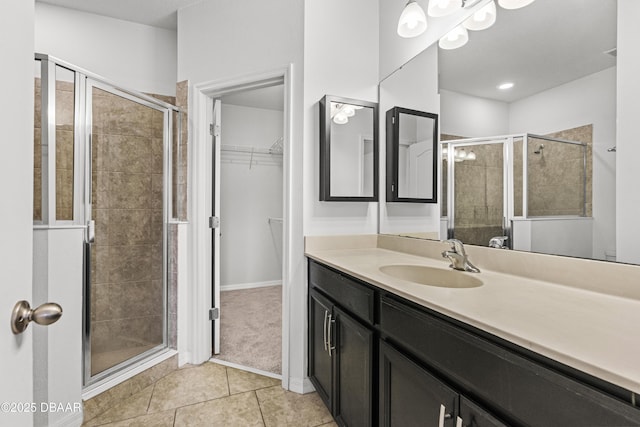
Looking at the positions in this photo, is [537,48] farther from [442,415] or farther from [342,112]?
[442,415]

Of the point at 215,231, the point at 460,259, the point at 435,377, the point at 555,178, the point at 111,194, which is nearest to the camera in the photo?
the point at 435,377

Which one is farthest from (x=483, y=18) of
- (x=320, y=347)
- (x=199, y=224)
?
(x=199, y=224)

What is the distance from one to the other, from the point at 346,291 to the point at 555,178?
2.98 feet

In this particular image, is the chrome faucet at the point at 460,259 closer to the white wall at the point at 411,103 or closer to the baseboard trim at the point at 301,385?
the white wall at the point at 411,103

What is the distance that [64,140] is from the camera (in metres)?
1.59

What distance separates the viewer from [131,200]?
202 centimetres

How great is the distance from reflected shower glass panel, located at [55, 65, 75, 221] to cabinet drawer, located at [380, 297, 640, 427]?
1.77 meters

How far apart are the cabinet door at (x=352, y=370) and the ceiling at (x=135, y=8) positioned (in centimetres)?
248

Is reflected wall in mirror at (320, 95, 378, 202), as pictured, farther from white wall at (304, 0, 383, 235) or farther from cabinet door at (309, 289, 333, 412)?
cabinet door at (309, 289, 333, 412)

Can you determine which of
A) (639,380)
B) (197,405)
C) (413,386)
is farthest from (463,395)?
(197,405)

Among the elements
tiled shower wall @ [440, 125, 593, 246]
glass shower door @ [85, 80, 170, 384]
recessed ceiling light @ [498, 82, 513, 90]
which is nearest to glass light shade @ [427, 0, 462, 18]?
recessed ceiling light @ [498, 82, 513, 90]

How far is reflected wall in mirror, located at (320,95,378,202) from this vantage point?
1803mm

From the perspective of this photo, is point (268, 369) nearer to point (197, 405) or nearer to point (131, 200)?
point (197, 405)

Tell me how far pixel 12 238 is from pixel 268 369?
6.12 ft
